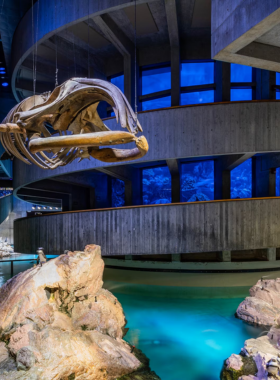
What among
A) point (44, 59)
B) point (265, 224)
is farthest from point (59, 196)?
point (265, 224)

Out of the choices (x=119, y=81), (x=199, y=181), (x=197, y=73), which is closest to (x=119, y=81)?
(x=119, y=81)

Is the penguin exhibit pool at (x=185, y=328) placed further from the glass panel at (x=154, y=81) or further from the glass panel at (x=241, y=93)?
the glass panel at (x=154, y=81)

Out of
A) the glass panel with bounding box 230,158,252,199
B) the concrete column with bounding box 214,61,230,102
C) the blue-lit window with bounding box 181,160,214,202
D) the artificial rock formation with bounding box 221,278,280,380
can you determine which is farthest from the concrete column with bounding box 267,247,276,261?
the concrete column with bounding box 214,61,230,102

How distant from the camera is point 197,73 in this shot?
41.4ft

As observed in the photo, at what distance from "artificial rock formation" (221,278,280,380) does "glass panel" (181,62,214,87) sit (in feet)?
30.7

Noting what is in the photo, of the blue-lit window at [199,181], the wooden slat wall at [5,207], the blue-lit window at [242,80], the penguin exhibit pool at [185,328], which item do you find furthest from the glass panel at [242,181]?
the wooden slat wall at [5,207]

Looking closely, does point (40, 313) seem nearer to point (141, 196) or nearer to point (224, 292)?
point (224, 292)

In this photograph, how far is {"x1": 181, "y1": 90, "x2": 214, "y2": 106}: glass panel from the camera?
42.0 feet

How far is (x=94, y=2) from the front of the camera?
8266mm

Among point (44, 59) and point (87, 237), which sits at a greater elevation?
point (44, 59)

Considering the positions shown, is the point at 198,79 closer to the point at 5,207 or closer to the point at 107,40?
the point at 107,40

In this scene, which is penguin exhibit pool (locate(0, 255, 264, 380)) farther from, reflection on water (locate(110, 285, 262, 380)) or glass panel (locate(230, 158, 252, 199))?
glass panel (locate(230, 158, 252, 199))

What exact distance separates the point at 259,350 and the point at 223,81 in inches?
379

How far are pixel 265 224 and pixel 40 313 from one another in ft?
22.3
